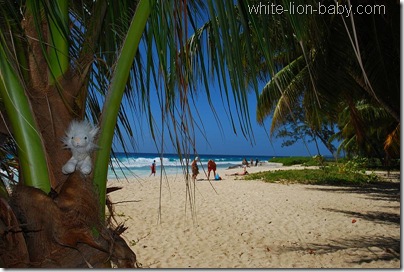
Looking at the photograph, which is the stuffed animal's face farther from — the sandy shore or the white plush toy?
the sandy shore

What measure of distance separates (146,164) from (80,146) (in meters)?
29.8

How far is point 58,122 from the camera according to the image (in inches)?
44.6

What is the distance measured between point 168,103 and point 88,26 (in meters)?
0.62

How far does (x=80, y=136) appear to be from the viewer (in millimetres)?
1087

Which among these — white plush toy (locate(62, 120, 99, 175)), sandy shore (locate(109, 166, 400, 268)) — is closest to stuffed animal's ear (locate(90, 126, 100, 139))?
white plush toy (locate(62, 120, 99, 175))

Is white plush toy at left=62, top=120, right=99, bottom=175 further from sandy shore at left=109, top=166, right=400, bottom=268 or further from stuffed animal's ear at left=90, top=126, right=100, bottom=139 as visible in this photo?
sandy shore at left=109, top=166, right=400, bottom=268

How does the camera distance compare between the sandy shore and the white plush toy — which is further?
the sandy shore

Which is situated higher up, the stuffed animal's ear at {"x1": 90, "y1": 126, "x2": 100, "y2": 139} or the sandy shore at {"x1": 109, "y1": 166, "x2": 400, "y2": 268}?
the stuffed animal's ear at {"x1": 90, "y1": 126, "x2": 100, "y2": 139}

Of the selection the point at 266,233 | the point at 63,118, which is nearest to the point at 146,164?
the point at 266,233

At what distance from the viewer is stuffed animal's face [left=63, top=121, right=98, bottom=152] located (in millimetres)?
1084

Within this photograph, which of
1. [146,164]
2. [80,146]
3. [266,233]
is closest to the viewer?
[80,146]

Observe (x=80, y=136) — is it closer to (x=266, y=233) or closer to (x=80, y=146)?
(x=80, y=146)

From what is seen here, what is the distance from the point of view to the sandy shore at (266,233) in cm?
422

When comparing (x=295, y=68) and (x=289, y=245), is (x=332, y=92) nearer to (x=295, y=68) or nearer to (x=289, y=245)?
(x=295, y=68)
